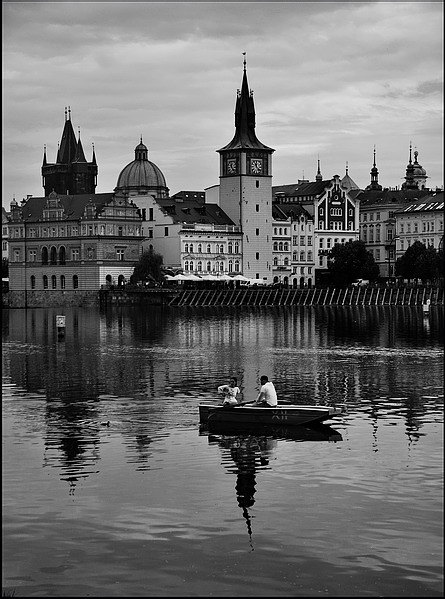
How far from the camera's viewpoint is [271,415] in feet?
110

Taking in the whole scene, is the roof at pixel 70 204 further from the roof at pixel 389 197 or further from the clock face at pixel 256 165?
the roof at pixel 389 197

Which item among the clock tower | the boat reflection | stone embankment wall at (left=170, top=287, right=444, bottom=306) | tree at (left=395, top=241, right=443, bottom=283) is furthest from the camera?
the clock tower

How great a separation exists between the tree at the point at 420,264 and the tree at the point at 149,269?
31.7 meters

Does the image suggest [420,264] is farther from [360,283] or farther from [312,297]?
[312,297]

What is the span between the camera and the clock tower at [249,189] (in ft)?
536

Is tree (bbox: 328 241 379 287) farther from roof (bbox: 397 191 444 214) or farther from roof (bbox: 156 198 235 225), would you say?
roof (bbox: 397 191 444 214)

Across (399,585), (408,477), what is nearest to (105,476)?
(408,477)

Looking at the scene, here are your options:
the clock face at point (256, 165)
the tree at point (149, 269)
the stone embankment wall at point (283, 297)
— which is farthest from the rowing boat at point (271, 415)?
the clock face at point (256, 165)

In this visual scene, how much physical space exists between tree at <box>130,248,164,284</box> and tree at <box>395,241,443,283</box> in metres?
31.7

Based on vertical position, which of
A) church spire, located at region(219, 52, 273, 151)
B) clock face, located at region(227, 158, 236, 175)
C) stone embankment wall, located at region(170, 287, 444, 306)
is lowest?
stone embankment wall, located at region(170, 287, 444, 306)

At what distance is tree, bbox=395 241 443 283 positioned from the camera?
145587 mm

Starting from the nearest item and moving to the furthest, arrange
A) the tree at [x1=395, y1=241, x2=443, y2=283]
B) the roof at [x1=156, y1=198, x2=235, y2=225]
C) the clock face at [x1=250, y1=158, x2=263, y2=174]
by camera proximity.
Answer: the tree at [x1=395, y1=241, x2=443, y2=283]
the roof at [x1=156, y1=198, x2=235, y2=225]
the clock face at [x1=250, y1=158, x2=263, y2=174]

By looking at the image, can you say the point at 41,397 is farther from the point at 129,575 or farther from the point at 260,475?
the point at 129,575

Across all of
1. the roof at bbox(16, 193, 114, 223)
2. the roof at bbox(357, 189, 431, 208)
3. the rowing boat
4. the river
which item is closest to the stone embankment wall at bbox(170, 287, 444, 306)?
the roof at bbox(16, 193, 114, 223)
